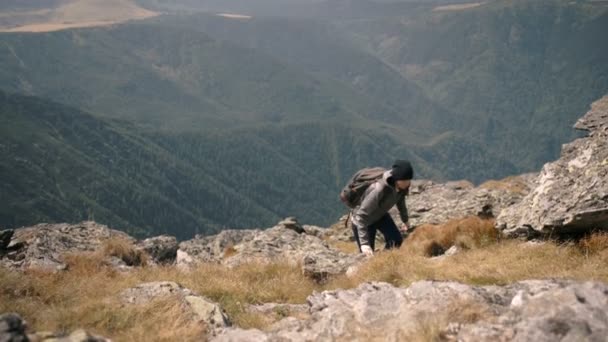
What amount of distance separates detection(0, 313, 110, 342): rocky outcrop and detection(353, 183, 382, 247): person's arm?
28.2 ft

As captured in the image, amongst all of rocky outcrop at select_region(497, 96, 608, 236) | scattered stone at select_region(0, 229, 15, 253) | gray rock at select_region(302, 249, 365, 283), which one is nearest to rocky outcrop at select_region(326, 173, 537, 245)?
rocky outcrop at select_region(497, 96, 608, 236)

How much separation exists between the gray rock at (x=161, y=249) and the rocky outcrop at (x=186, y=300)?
13517 millimetres

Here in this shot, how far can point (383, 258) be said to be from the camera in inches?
537

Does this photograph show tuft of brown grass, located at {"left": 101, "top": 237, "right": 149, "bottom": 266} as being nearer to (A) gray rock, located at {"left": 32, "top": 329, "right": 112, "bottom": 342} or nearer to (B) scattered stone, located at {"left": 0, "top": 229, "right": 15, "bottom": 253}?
(B) scattered stone, located at {"left": 0, "top": 229, "right": 15, "bottom": 253}

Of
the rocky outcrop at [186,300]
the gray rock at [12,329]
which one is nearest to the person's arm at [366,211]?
the rocky outcrop at [186,300]

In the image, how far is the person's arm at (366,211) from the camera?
15.0 metres

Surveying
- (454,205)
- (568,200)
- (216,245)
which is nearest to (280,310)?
(568,200)

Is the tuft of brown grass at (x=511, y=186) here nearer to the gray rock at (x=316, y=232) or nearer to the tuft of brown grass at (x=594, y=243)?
the gray rock at (x=316, y=232)

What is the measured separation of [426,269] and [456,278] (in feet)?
2.89

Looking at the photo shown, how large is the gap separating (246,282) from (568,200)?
8.87 m

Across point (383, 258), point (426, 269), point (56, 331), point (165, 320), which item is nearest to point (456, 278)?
point (426, 269)

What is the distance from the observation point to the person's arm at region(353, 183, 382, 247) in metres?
15.0

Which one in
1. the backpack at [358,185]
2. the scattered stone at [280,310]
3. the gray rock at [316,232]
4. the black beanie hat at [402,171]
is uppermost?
the black beanie hat at [402,171]

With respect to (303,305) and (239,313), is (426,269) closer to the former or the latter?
(303,305)
